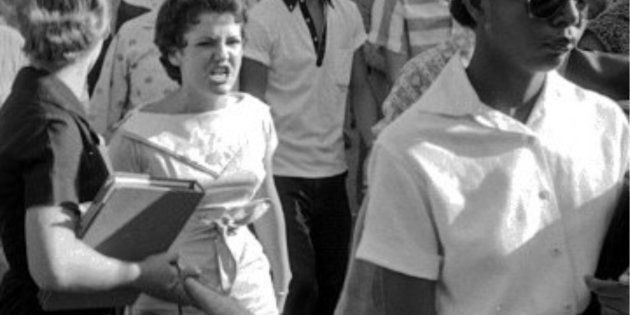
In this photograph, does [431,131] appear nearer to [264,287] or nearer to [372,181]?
[372,181]

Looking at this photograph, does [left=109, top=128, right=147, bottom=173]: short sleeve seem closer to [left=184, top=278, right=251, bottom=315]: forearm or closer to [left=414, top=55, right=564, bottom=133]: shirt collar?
[left=184, top=278, right=251, bottom=315]: forearm

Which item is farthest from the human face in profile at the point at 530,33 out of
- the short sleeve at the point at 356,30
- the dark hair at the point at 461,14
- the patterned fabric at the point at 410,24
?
the short sleeve at the point at 356,30

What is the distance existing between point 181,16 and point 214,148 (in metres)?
0.54

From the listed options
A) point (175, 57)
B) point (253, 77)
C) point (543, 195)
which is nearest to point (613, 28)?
Result: point (543, 195)

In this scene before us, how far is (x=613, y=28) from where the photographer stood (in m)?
3.90

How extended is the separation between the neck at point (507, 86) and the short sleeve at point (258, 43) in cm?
339

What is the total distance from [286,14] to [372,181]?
3.58 metres

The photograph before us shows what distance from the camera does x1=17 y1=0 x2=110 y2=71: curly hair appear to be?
12.3 ft

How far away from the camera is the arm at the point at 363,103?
672 centimetres

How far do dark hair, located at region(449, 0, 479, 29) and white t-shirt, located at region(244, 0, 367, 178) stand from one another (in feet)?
10.6

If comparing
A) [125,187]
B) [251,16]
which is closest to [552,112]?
[125,187]

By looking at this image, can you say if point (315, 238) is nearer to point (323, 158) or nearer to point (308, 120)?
point (323, 158)

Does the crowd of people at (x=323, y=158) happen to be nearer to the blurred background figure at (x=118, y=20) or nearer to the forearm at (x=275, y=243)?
the forearm at (x=275, y=243)

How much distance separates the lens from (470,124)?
2.85 meters
